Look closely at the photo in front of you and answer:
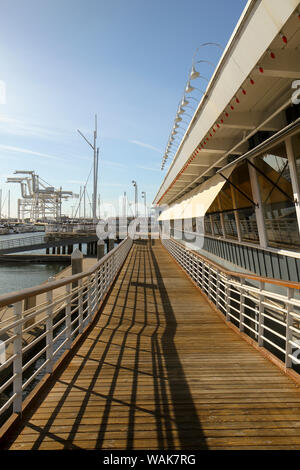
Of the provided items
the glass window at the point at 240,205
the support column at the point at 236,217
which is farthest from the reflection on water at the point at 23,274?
the support column at the point at 236,217

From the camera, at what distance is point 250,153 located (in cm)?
602

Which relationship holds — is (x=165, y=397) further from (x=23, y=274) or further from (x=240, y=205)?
(x=23, y=274)

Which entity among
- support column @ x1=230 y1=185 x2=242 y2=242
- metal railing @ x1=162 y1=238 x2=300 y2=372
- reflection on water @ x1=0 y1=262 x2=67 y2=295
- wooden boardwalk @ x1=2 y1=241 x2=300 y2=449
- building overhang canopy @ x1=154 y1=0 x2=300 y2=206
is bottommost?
reflection on water @ x1=0 y1=262 x2=67 y2=295

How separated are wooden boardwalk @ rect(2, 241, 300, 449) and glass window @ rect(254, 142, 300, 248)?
2.68 metres

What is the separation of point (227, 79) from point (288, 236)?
3561 millimetres

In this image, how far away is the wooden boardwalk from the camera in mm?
2232

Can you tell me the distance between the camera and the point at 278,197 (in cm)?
672

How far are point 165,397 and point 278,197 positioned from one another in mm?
5299

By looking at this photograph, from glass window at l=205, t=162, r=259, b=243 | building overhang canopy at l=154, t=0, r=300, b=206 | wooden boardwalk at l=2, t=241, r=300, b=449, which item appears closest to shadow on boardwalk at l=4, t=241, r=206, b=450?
wooden boardwalk at l=2, t=241, r=300, b=449

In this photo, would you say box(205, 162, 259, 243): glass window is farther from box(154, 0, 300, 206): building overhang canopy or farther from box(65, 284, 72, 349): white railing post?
box(65, 284, 72, 349): white railing post

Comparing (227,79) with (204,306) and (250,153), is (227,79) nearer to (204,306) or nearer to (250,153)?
(250,153)

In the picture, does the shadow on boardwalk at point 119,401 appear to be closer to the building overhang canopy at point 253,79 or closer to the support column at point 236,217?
the building overhang canopy at point 253,79

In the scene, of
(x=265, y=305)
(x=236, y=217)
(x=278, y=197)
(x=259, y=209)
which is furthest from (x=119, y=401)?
(x=236, y=217)

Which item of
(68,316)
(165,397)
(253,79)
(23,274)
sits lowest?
(23,274)
